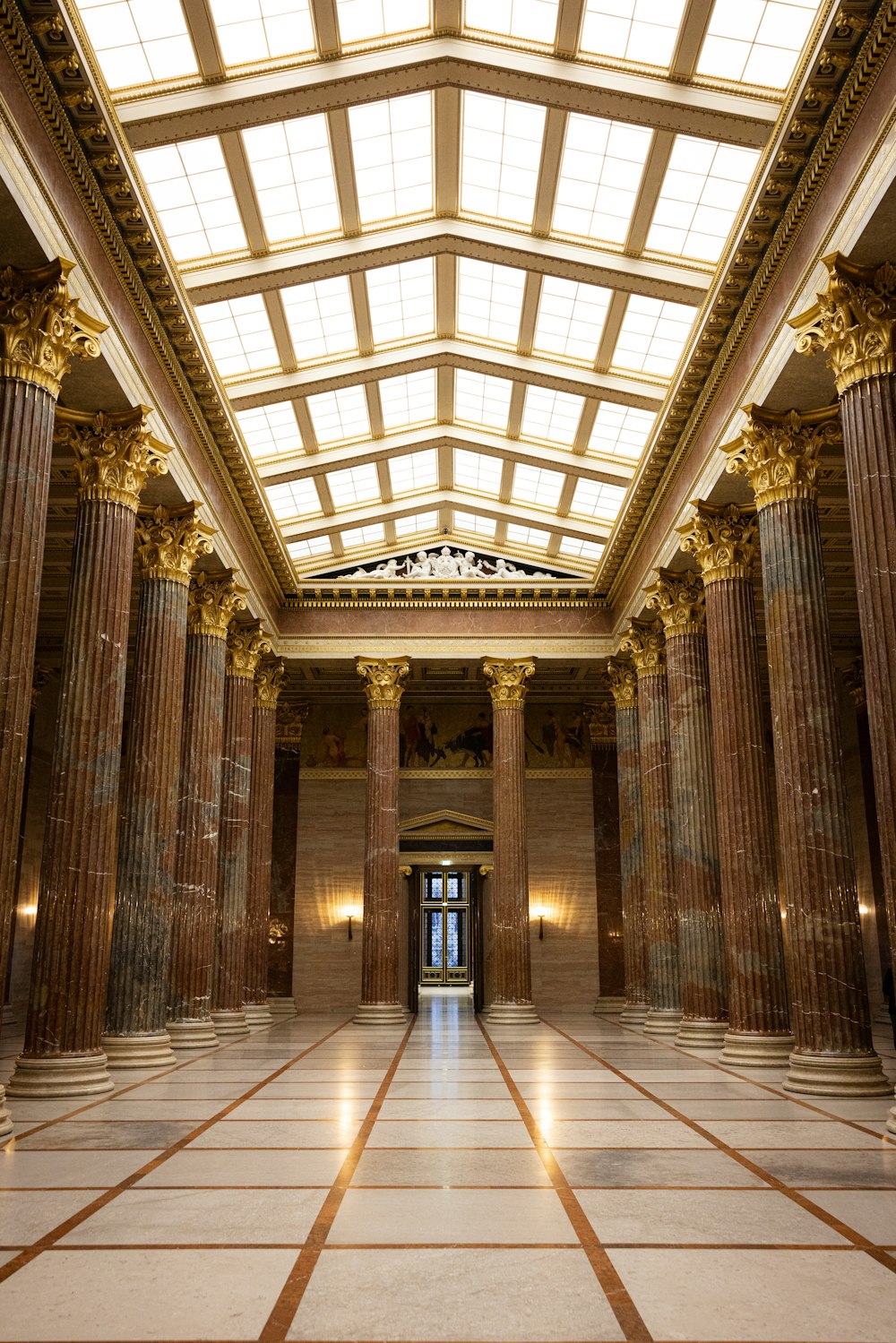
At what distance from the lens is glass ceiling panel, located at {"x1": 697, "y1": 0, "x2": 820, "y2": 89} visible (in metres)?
10.9

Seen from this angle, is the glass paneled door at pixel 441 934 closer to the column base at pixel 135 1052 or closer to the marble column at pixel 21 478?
the column base at pixel 135 1052

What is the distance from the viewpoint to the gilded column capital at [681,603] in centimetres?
1798

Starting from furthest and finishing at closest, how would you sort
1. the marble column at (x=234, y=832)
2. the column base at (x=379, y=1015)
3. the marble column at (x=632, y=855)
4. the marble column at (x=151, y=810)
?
the marble column at (x=632, y=855) < the column base at (x=379, y=1015) < the marble column at (x=234, y=832) < the marble column at (x=151, y=810)

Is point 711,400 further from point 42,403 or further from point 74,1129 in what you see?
point 74,1129

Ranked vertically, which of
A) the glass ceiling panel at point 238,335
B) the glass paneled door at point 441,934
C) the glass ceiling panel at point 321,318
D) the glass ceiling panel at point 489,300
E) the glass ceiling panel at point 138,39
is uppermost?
the glass ceiling panel at point 489,300

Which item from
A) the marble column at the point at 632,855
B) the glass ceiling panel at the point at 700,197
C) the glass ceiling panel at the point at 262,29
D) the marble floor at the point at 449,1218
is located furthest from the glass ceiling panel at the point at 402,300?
the marble floor at the point at 449,1218

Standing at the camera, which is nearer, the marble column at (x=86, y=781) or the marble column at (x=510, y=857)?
the marble column at (x=86, y=781)

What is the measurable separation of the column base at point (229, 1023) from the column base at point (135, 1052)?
5467mm

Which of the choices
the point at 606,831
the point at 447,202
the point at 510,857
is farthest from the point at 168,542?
the point at 606,831

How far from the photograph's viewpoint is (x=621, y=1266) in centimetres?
466

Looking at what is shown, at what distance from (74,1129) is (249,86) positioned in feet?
35.7

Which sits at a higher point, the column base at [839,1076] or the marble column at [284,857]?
the marble column at [284,857]

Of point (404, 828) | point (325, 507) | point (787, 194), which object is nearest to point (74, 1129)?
point (787, 194)

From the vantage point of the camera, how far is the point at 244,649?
2108 centimetres
